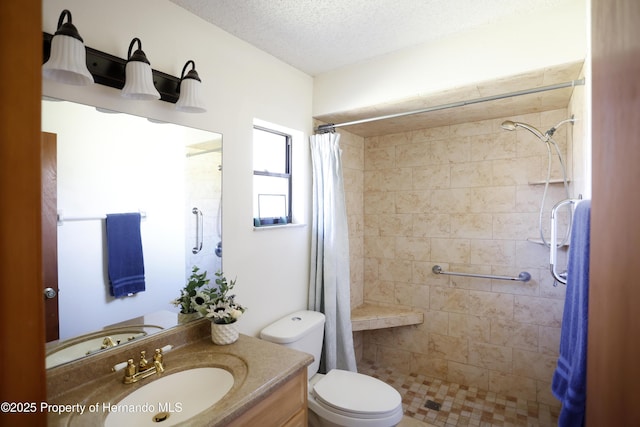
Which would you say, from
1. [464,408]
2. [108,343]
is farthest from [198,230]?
[464,408]

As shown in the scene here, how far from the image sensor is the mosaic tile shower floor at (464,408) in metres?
2.17

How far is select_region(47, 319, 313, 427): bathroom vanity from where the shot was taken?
1.01 meters

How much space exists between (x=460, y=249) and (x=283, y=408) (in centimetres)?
196

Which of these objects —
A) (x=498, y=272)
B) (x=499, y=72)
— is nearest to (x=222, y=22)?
(x=499, y=72)

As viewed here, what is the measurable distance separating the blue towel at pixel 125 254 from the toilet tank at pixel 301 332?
2.69ft

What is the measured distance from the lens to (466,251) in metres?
2.56

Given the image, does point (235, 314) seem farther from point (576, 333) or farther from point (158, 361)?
point (576, 333)

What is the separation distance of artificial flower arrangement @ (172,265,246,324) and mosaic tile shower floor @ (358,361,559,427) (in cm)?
159

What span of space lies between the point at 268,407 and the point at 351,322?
143 cm

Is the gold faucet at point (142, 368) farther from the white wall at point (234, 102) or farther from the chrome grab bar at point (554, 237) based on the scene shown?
the chrome grab bar at point (554, 237)

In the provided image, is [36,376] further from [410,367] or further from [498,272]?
[410,367]

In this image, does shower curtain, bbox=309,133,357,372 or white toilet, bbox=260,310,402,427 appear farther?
shower curtain, bbox=309,133,357,372

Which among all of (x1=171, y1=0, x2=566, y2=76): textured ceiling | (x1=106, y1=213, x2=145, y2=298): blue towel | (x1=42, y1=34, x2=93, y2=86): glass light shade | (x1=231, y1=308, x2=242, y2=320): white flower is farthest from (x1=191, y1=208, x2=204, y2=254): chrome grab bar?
(x1=171, y1=0, x2=566, y2=76): textured ceiling

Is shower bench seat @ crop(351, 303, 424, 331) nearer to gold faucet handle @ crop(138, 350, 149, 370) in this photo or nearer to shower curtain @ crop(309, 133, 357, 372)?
shower curtain @ crop(309, 133, 357, 372)
